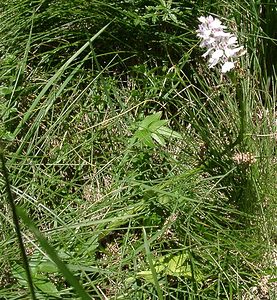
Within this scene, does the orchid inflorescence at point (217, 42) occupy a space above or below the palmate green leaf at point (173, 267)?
above

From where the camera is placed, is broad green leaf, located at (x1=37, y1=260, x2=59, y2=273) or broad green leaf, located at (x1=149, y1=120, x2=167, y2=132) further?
broad green leaf, located at (x1=149, y1=120, x2=167, y2=132)

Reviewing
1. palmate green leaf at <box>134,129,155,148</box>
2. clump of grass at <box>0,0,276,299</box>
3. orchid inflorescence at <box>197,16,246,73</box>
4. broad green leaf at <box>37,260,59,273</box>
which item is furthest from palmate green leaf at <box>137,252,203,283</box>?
orchid inflorescence at <box>197,16,246,73</box>

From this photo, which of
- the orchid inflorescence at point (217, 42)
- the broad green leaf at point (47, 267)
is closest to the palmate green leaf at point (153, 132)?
the orchid inflorescence at point (217, 42)

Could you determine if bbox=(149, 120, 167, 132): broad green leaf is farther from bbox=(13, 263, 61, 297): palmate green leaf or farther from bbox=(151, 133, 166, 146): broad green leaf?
bbox=(13, 263, 61, 297): palmate green leaf

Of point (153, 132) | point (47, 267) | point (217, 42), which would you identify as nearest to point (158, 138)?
point (153, 132)

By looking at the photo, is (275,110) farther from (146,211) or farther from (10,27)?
(10,27)

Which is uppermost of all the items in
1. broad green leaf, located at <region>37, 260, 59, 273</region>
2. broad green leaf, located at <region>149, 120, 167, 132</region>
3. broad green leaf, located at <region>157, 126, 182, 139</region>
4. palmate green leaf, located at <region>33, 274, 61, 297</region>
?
broad green leaf, located at <region>149, 120, 167, 132</region>

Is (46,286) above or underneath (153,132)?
underneath

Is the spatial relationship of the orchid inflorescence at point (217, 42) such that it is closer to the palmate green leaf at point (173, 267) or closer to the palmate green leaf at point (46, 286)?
the palmate green leaf at point (173, 267)

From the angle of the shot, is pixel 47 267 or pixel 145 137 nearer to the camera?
pixel 47 267

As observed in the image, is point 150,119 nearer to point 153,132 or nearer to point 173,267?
point 153,132

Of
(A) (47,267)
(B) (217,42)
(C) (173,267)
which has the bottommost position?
(C) (173,267)

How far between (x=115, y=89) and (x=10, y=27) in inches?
17.6

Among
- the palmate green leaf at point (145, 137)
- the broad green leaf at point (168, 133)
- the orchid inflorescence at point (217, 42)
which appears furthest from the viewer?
the broad green leaf at point (168, 133)
